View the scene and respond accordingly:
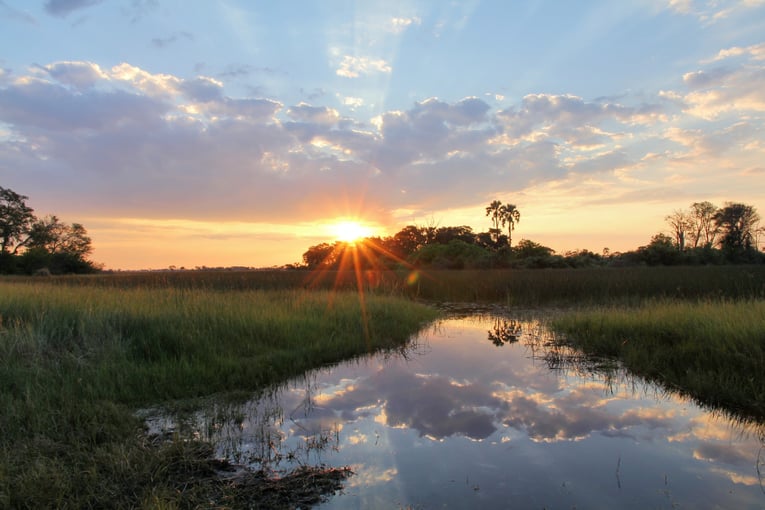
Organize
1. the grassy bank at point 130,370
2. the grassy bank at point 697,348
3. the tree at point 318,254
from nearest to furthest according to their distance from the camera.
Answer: the grassy bank at point 130,370, the grassy bank at point 697,348, the tree at point 318,254

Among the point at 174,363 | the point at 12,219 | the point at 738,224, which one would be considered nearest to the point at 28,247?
the point at 12,219

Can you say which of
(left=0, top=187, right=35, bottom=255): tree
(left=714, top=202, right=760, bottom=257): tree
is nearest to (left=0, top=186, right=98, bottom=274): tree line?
(left=0, top=187, right=35, bottom=255): tree

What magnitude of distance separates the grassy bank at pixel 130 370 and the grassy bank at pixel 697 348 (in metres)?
5.58

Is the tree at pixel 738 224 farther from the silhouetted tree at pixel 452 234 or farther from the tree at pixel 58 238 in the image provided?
the tree at pixel 58 238

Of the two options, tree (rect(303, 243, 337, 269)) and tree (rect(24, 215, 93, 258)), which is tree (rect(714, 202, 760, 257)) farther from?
tree (rect(24, 215, 93, 258))

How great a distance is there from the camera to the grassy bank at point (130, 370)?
3449 millimetres

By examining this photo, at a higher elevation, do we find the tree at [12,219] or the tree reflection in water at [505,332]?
the tree at [12,219]

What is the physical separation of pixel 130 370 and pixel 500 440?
5925 mm

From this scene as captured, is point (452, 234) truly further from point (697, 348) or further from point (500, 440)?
point (500, 440)

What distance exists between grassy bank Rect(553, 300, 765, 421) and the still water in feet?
1.64

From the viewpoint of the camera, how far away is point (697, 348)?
7691 mm

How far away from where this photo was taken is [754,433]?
16.5 feet

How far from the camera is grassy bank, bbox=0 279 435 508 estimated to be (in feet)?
11.3

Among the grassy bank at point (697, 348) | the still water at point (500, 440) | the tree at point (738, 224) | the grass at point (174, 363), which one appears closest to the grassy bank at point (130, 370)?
the grass at point (174, 363)
